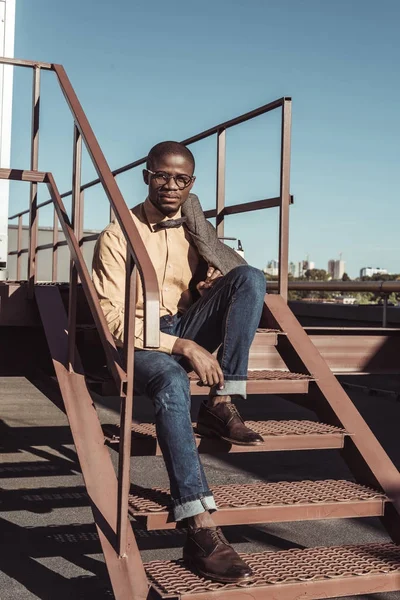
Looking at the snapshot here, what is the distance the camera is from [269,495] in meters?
3.50

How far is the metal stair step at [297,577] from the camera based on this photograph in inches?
115

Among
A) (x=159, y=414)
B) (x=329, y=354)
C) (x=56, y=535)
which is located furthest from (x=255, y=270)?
(x=56, y=535)

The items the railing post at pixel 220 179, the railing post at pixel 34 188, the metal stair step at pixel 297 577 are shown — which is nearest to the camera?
the metal stair step at pixel 297 577

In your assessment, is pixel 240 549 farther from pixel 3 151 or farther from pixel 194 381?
pixel 3 151

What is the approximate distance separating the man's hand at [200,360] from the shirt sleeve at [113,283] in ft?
0.15

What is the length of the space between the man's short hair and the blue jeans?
585mm

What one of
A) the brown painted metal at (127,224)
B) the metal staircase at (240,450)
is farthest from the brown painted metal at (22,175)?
the brown painted metal at (127,224)

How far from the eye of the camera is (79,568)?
14.1 feet

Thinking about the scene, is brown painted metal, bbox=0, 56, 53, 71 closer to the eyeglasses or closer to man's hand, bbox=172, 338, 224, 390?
the eyeglasses

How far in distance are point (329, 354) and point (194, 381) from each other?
1.43 meters

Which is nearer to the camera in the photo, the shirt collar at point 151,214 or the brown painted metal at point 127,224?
the brown painted metal at point 127,224

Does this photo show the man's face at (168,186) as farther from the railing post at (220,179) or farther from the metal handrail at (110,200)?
the railing post at (220,179)

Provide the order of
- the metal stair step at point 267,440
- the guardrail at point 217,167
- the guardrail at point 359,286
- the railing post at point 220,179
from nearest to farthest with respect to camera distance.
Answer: the guardrail at point 217,167, the metal stair step at point 267,440, the railing post at point 220,179, the guardrail at point 359,286

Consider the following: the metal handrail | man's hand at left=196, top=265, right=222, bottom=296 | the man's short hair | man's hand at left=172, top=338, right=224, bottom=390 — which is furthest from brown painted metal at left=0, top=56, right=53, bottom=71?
man's hand at left=172, top=338, right=224, bottom=390
